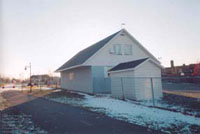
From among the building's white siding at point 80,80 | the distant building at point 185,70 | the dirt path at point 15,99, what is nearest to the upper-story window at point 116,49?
the building's white siding at point 80,80

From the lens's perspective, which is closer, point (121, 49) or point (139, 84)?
point (139, 84)

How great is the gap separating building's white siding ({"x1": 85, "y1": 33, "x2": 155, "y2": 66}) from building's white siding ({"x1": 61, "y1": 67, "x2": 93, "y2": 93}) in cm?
137

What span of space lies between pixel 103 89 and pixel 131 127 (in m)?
13.1

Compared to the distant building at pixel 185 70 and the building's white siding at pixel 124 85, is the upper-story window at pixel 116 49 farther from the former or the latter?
the distant building at pixel 185 70

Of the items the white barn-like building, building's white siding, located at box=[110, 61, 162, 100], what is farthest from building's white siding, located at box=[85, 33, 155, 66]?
building's white siding, located at box=[110, 61, 162, 100]

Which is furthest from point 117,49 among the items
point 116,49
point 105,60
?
point 105,60

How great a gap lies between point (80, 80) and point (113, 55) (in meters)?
5.48

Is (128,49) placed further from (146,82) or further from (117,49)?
(146,82)

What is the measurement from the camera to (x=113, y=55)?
68.7 feet

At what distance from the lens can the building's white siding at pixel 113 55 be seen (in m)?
20.0

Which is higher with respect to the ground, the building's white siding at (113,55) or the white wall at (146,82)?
the building's white siding at (113,55)

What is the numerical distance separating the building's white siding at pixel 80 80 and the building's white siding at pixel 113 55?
137 cm

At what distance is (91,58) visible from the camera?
64.4 ft

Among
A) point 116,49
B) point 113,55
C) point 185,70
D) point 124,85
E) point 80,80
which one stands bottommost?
point 124,85
